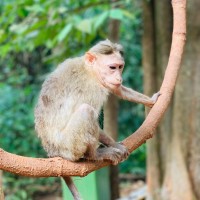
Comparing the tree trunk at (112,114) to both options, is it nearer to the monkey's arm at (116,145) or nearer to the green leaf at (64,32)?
the green leaf at (64,32)

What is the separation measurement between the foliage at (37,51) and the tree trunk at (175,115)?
0.36 meters

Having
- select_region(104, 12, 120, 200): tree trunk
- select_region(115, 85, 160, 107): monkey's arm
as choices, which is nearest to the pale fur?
select_region(115, 85, 160, 107): monkey's arm

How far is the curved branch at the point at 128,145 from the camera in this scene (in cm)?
192

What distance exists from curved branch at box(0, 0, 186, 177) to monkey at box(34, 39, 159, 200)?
5.5 inches

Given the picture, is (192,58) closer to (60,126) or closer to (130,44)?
(60,126)

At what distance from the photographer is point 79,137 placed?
8.20 ft

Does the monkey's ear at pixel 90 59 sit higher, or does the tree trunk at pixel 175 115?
the monkey's ear at pixel 90 59

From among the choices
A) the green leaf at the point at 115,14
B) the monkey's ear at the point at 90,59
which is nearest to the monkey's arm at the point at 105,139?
the monkey's ear at the point at 90,59

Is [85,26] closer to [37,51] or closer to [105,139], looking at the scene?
[105,139]

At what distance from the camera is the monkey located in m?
2.50

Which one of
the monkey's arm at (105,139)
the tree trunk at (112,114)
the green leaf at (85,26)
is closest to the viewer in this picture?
the monkey's arm at (105,139)

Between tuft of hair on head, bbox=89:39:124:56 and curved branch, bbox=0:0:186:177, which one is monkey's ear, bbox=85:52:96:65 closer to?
tuft of hair on head, bbox=89:39:124:56

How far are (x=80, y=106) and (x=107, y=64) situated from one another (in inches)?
17.5

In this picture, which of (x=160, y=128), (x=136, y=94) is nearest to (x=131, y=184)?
(x=160, y=128)
